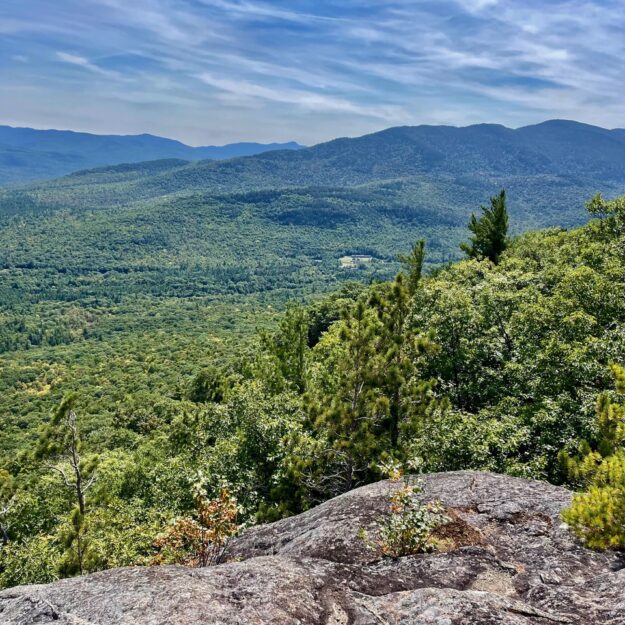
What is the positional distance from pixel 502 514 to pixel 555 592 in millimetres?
2431

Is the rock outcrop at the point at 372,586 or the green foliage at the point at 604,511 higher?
the green foliage at the point at 604,511

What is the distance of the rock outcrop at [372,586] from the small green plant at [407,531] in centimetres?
22

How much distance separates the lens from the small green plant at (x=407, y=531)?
8.31 metres

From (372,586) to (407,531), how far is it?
1.26 metres

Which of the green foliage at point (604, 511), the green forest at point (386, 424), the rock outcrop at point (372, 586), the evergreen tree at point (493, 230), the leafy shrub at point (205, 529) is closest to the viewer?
the rock outcrop at point (372, 586)

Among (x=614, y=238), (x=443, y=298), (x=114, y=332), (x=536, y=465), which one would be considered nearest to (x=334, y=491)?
(x=536, y=465)

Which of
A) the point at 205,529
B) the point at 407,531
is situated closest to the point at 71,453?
the point at 205,529

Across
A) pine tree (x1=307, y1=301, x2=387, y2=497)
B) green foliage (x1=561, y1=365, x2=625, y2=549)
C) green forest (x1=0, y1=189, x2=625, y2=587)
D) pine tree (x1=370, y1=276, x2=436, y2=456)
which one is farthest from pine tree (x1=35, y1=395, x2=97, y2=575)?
green foliage (x1=561, y1=365, x2=625, y2=549)

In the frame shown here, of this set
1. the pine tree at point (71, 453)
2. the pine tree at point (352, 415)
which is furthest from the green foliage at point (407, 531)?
the pine tree at point (71, 453)

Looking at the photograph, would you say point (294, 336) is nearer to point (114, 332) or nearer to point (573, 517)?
point (573, 517)

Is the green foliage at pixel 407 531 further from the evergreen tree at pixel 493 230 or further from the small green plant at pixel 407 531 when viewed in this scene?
the evergreen tree at pixel 493 230

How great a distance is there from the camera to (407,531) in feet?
27.3

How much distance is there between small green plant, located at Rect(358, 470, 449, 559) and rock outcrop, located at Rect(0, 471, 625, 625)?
217 millimetres

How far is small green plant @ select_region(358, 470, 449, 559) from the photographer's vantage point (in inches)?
327
